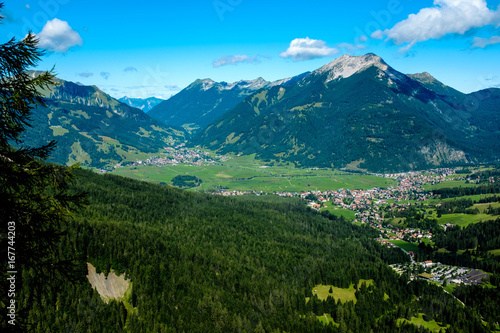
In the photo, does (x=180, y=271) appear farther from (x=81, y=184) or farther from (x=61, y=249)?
(x=81, y=184)

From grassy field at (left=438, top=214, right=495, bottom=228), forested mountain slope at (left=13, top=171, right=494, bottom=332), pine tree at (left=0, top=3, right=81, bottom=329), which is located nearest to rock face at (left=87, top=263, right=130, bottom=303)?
forested mountain slope at (left=13, top=171, right=494, bottom=332)

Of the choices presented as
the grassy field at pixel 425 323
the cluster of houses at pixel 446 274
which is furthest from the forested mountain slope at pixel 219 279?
the cluster of houses at pixel 446 274

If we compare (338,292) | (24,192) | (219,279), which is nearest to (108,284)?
(219,279)

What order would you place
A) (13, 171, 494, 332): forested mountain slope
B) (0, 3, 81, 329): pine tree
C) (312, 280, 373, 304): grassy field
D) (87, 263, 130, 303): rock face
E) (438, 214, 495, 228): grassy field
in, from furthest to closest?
(438, 214, 495, 228): grassy field → (312, 280, 373, 304): grassy field → (87, 263, 130, 303): rock face → (13, 171, 494, 332): forested mountain slope → (0, 3, 81, 329): pine tree

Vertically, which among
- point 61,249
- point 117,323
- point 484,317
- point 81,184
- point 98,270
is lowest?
point 484,317

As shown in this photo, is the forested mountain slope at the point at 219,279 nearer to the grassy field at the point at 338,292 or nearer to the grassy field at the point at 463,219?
the grassy field at the point at 338,292

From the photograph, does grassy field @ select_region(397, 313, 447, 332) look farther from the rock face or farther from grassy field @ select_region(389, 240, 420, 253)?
the rock face

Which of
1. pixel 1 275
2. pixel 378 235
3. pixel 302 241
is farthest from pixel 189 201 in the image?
pixel 1 275

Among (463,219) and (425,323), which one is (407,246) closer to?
(463,219)
